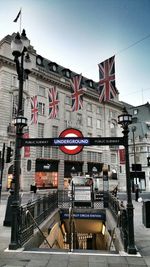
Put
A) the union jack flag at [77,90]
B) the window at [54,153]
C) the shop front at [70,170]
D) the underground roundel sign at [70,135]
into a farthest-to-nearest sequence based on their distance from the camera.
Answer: the shop front at [70,170], the window at [54,153], the union jack flag at [77,90], the underground roundel sign at [70,135]

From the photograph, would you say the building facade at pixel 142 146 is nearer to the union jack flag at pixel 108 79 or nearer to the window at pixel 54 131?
the window at pixel 54 131

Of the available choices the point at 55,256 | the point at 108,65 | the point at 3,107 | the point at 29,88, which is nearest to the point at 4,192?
the point at 3,107

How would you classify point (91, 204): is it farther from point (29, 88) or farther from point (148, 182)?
point (148, 182)

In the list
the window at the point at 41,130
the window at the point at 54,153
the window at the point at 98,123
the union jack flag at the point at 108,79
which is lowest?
the window at the point at 54,153

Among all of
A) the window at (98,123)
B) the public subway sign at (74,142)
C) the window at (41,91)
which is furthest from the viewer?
the window at (98,123)

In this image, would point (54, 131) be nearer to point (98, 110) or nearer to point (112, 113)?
point (98, 110)

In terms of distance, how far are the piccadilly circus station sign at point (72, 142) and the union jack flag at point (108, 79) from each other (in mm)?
4979

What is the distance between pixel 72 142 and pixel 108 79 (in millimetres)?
5918

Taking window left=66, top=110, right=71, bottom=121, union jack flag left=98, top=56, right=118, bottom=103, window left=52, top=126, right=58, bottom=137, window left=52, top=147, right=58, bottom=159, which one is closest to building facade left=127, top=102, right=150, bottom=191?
window left=66, top=110, right=71, bottom=121

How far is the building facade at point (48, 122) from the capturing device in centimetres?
3588

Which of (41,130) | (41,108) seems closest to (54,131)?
(41,130)

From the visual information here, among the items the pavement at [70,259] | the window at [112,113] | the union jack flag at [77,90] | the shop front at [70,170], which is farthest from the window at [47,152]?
the pavement at [70,259]

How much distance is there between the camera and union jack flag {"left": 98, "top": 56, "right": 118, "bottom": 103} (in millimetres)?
12539

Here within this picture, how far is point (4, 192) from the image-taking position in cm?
3312
